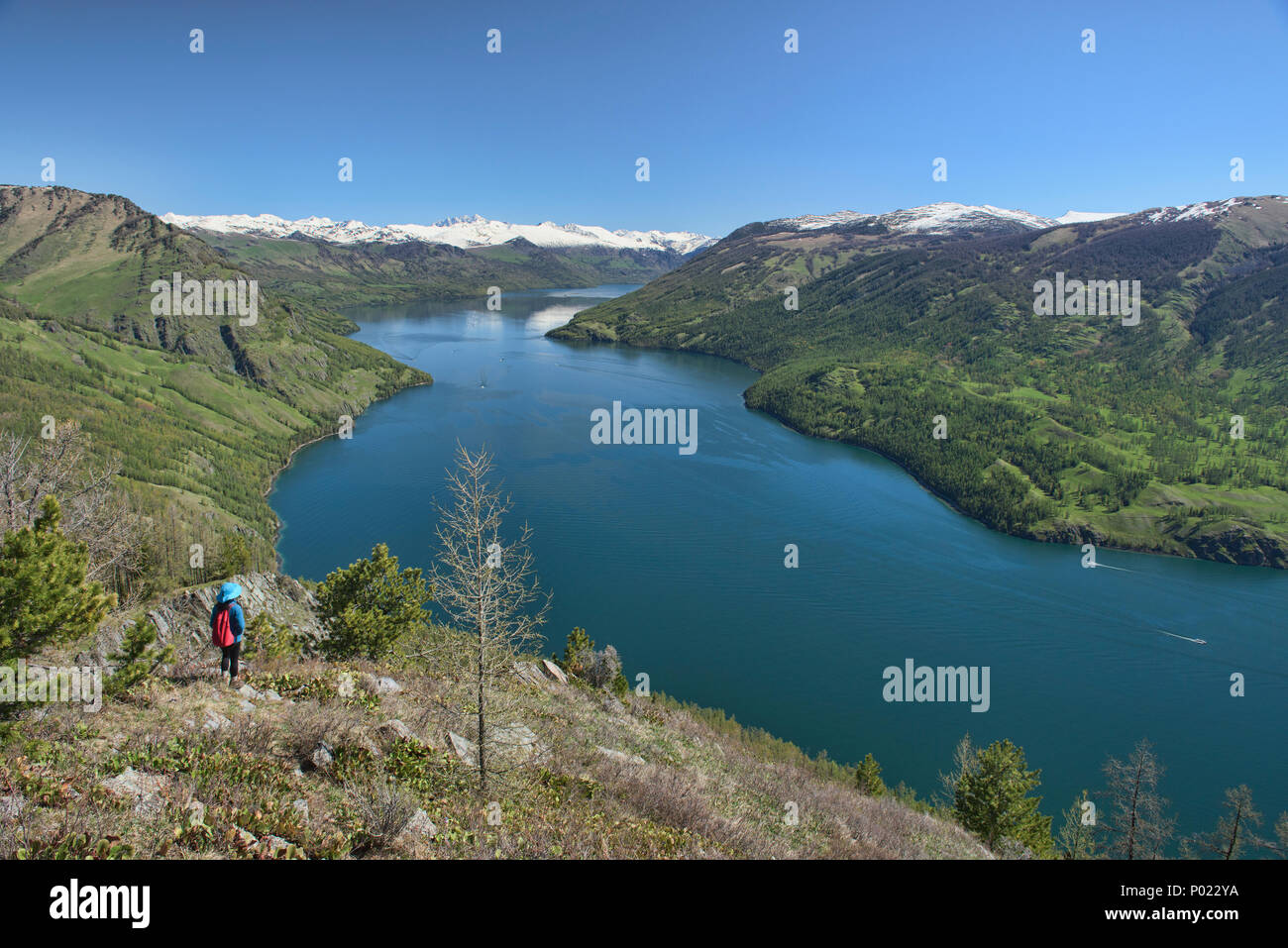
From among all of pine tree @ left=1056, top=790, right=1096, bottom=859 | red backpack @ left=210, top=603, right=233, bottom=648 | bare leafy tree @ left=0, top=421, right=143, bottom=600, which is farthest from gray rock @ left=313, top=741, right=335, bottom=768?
pine tree @ left=1056, top=790, right=1096, bottom=859

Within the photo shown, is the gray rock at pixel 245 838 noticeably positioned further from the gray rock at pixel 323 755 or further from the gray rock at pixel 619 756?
the gray rock at pixel 619 756

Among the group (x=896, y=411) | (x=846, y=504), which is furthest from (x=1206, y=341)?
(x=846, y=504)

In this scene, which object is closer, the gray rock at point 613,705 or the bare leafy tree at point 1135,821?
the gray rock at point 613,705

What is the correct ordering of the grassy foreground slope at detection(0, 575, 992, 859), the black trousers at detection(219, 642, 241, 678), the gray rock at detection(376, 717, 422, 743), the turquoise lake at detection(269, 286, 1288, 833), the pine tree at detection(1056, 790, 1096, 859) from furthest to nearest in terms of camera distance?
the turquoise lake at detection(269, 286, 1288, 833), the pine tree at detection(1056, 790, 1096, 859), the black trousers at detection(219, 642, 241, 678), the gray rock at detection(376, 717, 422, 743), the grassy foreground slope at detection(0, 575, 992, 859)

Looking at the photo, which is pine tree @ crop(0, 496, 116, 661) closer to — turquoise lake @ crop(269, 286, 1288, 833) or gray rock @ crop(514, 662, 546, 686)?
gray rock @ crop(514, 662, 546, 686)

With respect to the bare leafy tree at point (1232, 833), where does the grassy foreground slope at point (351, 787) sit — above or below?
above

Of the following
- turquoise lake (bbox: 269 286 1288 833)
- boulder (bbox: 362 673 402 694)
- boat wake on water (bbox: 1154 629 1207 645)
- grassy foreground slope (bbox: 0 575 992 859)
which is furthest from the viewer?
boat wake on water (bbox: 1154 629 1207 645)

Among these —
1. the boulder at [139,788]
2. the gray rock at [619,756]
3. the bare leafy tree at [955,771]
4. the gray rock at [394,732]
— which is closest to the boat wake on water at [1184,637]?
the bare leafy tree at [955,771]

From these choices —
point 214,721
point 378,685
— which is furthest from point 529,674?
point 214,721
